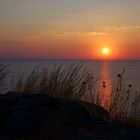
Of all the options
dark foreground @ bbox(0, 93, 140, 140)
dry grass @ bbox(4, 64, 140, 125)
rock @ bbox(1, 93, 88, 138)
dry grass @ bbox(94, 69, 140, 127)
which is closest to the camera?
dark foreground @ bbox(0, 93, 140, 140)

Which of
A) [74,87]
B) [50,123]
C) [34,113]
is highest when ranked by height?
[74,87]

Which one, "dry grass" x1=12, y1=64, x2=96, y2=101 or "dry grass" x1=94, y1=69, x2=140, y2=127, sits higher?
"dry grass" x1=12, y1=64, x2=96, y2=101

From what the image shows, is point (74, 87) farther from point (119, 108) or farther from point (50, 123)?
point (50, 123)

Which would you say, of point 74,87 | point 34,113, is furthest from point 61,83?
point 34,113

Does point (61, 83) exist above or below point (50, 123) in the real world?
above

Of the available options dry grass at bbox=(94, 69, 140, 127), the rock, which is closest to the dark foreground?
the rock

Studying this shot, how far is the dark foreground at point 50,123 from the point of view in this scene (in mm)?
5184

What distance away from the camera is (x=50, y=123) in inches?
205

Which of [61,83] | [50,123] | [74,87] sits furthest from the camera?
[74,87]

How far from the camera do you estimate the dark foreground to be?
5184mm

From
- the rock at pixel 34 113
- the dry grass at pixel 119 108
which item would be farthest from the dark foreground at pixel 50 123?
the dry grass at pixel 119 108

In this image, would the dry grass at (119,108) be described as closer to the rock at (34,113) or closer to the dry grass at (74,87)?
the dry grass at (74,87)

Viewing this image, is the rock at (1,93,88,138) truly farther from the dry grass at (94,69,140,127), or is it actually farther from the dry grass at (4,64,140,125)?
the dry grass at (94,69,140,127)

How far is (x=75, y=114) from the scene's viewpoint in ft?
18.3
